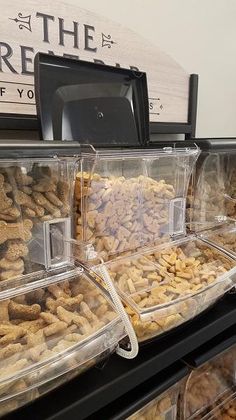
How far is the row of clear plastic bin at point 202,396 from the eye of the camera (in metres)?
0.67

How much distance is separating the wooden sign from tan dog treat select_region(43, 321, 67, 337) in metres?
0.50

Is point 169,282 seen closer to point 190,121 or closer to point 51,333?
point 51,333

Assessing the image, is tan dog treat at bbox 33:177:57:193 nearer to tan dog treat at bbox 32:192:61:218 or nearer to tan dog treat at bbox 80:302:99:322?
tan dog treat at bbox 32:192:61:218

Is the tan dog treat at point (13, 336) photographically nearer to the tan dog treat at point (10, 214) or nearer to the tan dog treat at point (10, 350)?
the tan dog treat at point (10, 350)

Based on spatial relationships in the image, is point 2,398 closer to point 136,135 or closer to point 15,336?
point 15,336

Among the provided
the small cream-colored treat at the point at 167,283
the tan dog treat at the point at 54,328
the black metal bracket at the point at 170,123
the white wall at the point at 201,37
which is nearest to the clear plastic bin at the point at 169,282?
the small cream-colored treat at the point at 167,283

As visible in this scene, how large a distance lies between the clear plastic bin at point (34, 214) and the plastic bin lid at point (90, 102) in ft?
0.38

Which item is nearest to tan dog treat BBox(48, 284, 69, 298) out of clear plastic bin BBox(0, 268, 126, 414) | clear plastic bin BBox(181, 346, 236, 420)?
clear plastic bin BBox(0, 268, 126, 414)

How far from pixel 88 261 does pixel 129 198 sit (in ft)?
0.47

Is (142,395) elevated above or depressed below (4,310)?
below

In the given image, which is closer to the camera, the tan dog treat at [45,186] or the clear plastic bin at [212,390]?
the tan dog treat at [45,186]

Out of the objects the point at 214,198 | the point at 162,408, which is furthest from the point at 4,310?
the point at 214,198

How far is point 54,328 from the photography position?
476mm

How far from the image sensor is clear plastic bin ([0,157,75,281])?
1.70 ft
